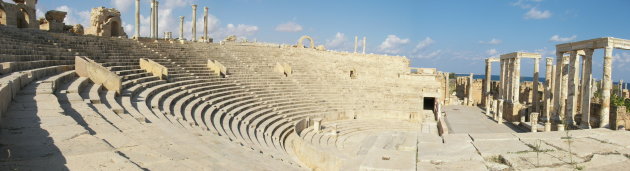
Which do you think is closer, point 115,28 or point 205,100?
point 205,100

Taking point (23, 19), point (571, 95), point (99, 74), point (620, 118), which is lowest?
point (620, 118)

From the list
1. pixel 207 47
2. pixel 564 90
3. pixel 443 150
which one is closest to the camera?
pixel 443 150

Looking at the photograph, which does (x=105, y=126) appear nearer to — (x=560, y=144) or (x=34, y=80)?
(x=34, y=80)

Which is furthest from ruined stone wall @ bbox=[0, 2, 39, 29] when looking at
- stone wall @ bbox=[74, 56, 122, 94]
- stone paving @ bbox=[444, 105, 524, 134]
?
stone paving @ bbox=[444, 105, 524, 134]

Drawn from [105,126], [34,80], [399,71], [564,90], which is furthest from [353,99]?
[105,126]

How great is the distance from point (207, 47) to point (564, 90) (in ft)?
68.0

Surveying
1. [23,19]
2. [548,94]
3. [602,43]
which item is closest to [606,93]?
[602,43]

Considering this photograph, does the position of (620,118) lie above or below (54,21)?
below

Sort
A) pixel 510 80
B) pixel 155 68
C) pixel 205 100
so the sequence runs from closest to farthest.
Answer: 1. pixel 205 100
2. pixel 155 68
3. pixel 510 80

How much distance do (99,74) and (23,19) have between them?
58.6 feet

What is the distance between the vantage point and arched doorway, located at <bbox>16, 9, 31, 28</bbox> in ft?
81.4

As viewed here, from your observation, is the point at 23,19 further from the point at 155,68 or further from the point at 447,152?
the point at 447,152

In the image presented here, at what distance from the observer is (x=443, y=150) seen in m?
5.98

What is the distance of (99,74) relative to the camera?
37.9 ft
